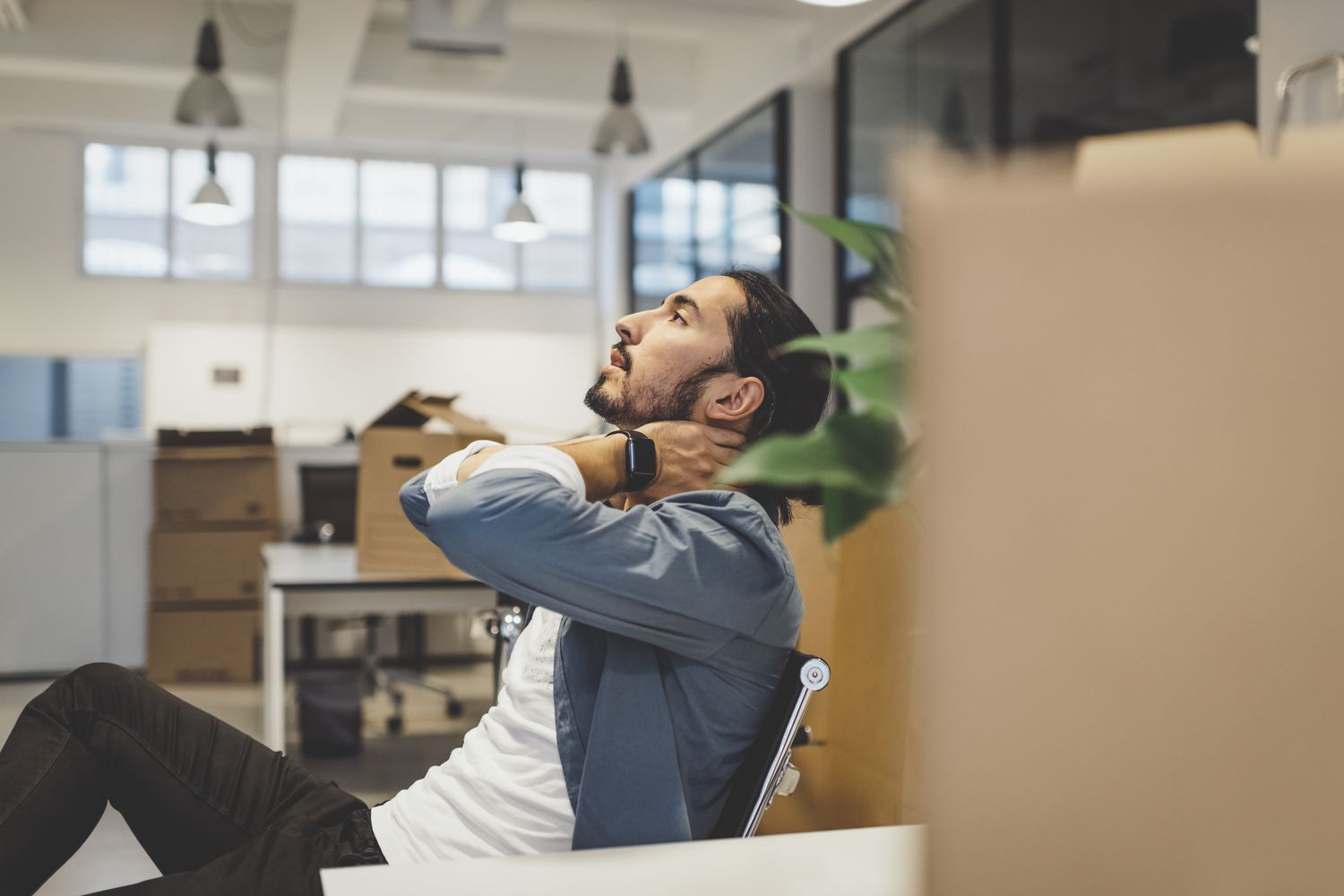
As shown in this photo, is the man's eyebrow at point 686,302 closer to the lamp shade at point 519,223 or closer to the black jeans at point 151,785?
the black jeans at point 151,785

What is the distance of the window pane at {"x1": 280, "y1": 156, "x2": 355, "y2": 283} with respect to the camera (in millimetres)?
9398

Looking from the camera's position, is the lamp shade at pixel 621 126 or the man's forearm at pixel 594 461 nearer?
the man's forearm at pixel 594 461

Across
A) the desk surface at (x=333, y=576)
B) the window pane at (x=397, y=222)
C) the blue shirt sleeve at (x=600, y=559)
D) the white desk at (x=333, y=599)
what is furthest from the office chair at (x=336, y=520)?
the window pane at (x=397, y=222)

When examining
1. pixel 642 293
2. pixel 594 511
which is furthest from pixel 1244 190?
pixel 642 293

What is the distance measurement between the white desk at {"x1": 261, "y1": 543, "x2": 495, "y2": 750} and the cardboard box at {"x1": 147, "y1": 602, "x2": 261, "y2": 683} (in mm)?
1851

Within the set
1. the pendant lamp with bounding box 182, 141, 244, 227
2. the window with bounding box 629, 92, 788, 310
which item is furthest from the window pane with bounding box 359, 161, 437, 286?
the pendant lamp with bounding box 182, 141, 244, 227

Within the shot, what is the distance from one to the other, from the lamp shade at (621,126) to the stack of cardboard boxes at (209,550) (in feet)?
7.43

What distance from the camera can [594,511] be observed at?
0.94 m

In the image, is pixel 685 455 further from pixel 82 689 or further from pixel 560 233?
pixel 560 233

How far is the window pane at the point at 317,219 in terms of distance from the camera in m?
9.40

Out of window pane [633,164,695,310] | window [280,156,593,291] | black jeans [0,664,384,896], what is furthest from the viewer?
window [280,156,593,291]

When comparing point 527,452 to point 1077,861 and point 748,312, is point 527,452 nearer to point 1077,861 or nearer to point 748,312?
point 748,312

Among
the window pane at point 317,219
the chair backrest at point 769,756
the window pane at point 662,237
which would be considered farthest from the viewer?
the window pane at point 317,219

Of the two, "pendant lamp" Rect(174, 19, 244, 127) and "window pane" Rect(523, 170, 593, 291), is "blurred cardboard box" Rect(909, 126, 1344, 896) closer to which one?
"pendant lamp" Rect(174, 19, 244, 127)
